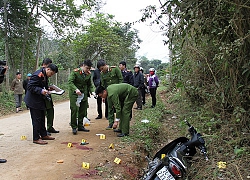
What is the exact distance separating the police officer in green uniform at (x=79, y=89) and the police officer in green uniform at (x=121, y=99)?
682 mm

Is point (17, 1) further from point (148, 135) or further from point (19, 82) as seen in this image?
point (148, 135)

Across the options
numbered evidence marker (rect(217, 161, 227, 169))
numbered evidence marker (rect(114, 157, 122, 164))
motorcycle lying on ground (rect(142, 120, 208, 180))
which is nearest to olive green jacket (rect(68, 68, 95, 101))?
numbered evidence marker (rect(114, 157, 122, 164))

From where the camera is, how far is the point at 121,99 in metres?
6.00

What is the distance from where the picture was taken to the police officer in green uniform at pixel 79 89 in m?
6.11

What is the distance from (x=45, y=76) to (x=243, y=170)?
14.0ft

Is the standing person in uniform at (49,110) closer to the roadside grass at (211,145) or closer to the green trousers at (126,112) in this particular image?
the green trousers at (126,112)

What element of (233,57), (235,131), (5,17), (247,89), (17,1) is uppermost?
(17,1)

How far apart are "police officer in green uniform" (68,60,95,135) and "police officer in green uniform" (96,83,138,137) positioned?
68 cm

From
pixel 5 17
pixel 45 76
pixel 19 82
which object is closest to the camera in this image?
pixel 45 76

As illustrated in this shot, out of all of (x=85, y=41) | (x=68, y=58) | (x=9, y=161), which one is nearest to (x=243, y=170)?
(x=9, y=161)

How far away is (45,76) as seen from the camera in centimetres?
568

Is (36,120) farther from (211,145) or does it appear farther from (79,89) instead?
(211,145)

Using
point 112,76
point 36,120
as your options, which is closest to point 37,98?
point 36,120

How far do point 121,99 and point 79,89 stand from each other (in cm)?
111
